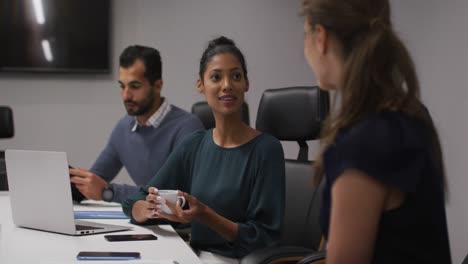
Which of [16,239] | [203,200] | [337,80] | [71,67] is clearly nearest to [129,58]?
[203,200]

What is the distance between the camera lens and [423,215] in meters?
1.05

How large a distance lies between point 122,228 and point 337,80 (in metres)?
1.07

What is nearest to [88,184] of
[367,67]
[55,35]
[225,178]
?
[225,178]

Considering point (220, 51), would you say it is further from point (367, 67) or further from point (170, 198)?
point (367, 67)

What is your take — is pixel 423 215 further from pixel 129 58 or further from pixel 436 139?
pixel 129 58

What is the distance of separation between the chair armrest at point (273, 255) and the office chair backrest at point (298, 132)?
486 millimetres

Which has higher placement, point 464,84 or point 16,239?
point 464,84

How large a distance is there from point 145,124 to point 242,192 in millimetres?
1034

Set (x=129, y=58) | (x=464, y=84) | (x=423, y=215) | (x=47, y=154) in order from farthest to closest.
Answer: (x=464, y=84) → (x=129, y=58) → (x=47, y=154) → (x=423, y=215)

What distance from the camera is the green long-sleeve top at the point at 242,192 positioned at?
6.02 feet

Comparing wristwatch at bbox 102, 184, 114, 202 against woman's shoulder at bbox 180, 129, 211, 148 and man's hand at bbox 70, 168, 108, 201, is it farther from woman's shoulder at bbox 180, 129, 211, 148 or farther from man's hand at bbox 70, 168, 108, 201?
woman's shoulder at bbox 180, 129, 211, 148

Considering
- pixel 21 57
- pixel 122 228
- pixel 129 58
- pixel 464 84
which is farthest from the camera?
pixel 21 57

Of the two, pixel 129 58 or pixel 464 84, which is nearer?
pixel 129 58

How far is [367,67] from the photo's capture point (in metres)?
1.05
